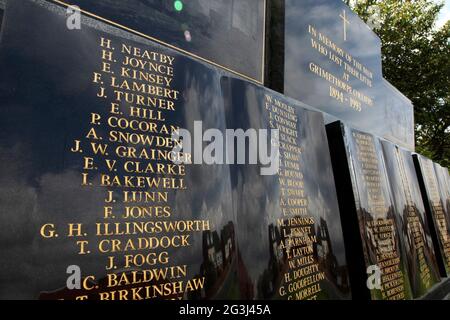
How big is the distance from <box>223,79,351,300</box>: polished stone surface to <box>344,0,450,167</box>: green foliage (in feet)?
47.9

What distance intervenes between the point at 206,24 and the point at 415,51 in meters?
15.6

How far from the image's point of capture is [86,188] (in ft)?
6.02

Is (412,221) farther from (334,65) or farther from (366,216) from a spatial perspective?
(334,65)

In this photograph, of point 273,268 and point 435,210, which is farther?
point 435,210

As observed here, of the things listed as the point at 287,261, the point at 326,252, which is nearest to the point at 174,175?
the point at 287,261

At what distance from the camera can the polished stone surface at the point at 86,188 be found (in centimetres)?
161

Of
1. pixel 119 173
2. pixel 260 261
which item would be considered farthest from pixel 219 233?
pixel 119 173

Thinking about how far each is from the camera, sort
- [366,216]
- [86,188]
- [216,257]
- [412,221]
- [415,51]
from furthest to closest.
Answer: [415,51]
[412,221]
[366,216]
[216,257]
[86,188]

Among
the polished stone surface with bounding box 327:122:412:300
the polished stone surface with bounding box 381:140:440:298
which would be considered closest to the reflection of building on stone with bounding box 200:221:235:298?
the polished stone surface with bounding box 327:122:412:300

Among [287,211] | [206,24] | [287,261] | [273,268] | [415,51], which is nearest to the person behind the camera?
[273,268]

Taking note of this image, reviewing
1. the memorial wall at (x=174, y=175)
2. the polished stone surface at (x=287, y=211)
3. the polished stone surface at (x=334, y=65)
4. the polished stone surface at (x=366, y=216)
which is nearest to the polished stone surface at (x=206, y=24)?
the memorial wall at (x=174, y=175)

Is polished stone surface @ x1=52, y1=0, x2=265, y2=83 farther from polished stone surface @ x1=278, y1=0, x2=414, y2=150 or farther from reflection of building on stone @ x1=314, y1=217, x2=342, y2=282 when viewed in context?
reflection of building on stone @ x1=314, y1=217, x2=342, y2=282

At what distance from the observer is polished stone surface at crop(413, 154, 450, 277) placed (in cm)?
481

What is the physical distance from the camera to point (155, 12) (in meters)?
3.35
